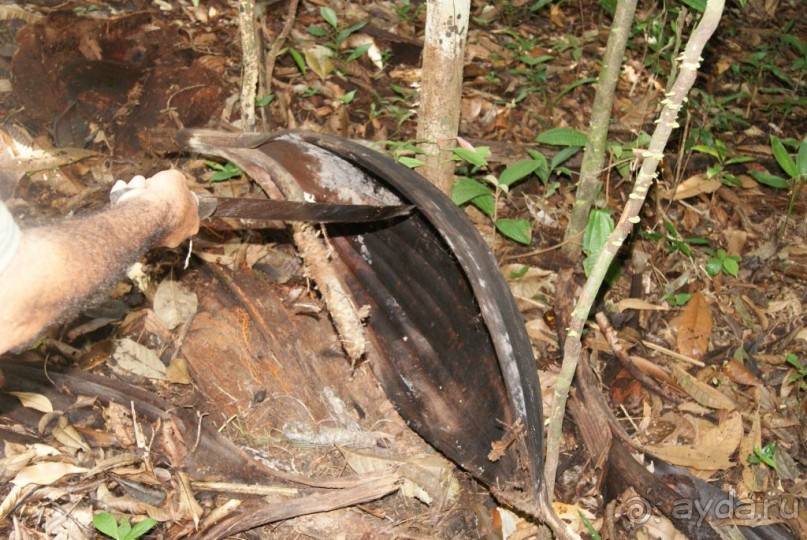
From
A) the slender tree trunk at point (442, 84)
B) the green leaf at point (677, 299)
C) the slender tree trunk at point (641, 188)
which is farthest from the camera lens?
the green leaf at point (677, 299)

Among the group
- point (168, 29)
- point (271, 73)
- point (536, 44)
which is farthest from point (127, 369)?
point (536, 44)

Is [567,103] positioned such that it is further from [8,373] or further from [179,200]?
[8,373]

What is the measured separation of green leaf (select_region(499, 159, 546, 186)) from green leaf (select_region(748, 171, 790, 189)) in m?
1.41

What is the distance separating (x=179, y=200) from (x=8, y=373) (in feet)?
3.81

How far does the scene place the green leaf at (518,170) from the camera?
3.31 metres

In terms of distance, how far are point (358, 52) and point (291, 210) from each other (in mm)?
2001

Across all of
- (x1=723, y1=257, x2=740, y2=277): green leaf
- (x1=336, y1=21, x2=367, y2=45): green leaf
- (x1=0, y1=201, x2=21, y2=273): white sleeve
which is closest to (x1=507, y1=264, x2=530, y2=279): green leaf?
(x1=723, y1=257, x2=740, y2=277): green leaf

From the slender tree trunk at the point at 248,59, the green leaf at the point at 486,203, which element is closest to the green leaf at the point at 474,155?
the green leaf at the point at 486,203

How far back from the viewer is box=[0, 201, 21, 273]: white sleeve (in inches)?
54.0

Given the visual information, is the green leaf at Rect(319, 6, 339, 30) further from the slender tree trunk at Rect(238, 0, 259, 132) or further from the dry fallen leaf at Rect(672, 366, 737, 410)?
the dry fallen leaf at Rect(672, 366, 737, 410)

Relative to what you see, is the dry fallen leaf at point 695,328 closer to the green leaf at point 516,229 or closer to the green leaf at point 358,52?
the green leaf at point 516,229

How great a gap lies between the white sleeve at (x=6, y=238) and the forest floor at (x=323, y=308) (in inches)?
47.5

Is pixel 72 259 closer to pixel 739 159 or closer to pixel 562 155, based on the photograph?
pixel 562 155

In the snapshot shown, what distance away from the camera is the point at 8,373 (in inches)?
99.6
